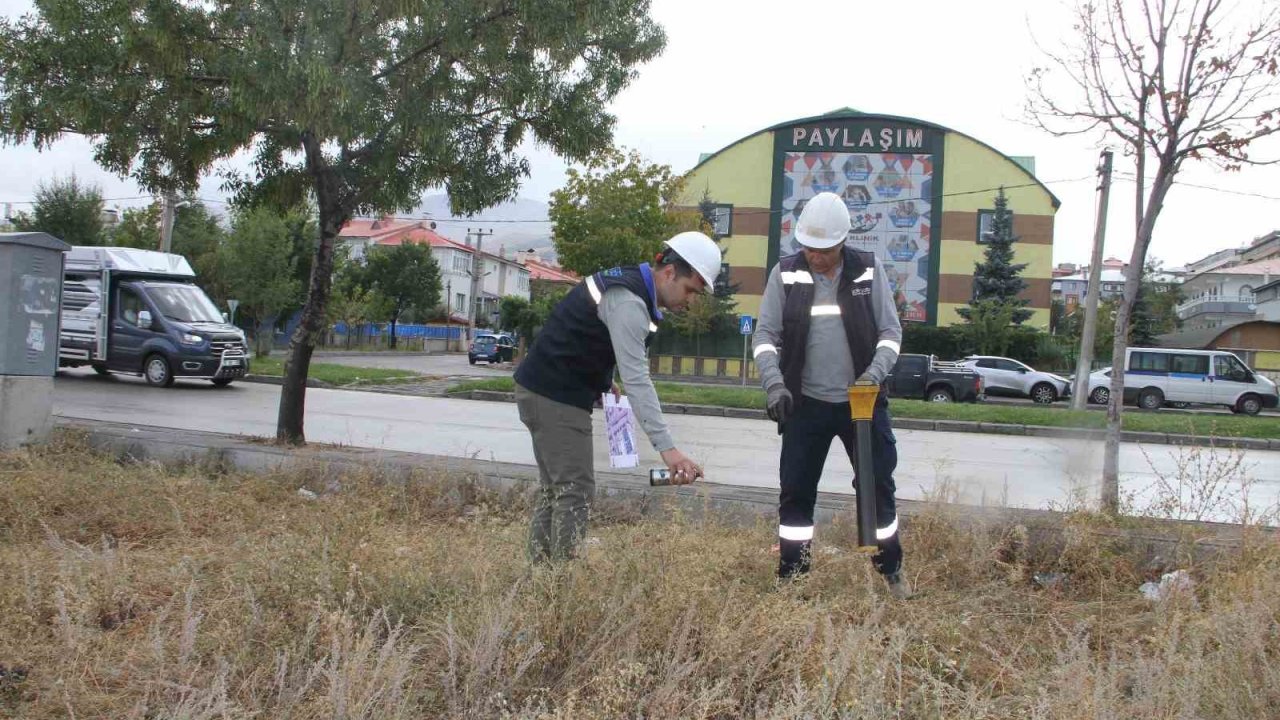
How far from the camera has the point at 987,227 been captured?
50031mm

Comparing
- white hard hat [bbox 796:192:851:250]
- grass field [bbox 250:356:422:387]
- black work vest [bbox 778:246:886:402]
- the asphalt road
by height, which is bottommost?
the asphalt road

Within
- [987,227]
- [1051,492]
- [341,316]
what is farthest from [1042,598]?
[987,227]

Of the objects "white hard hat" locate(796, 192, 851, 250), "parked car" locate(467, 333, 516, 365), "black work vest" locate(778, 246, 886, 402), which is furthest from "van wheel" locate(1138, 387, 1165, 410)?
"white hard hat" locate(796, 192, 851, 250)

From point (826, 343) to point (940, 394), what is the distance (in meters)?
24.6

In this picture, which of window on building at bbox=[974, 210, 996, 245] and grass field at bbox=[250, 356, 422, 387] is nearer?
grass field at bbox=[250, 356, 422, 387]

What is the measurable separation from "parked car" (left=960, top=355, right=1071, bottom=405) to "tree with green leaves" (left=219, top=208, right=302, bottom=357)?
837 inches

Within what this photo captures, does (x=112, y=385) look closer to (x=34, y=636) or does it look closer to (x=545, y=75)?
(x=545, y=75)

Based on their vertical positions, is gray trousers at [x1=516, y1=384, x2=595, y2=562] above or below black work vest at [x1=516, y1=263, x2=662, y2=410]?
below

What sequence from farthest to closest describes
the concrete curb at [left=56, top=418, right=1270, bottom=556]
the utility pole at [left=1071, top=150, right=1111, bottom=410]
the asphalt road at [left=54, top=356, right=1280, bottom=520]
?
1. the utility pole at [left=1071, top=150, right=1111, bottom=410]
2. the asphalt road at [left=54, top=356, right=1280, bottom=520]
3. the concrete curb at [left=56, top=418, right=1270, bottom=556]

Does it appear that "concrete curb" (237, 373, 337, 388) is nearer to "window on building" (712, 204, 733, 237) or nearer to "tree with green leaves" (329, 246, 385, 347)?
"tree with green leaves" (329, 246, 385, 347)

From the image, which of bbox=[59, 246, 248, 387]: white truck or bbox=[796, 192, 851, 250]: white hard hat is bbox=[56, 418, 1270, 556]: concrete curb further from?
bbox=[59, 246, 248, 387]: white truck

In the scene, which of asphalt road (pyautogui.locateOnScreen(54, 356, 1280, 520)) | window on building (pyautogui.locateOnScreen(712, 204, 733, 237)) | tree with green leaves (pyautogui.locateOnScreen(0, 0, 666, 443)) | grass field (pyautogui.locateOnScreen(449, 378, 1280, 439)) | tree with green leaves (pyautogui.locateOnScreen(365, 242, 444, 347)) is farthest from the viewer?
tree with green leaves (pyautogui.locateOnScreen(365, 242, 444, 347))

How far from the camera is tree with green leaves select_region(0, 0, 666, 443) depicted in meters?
7.02

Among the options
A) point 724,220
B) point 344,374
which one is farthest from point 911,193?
point 344,374
